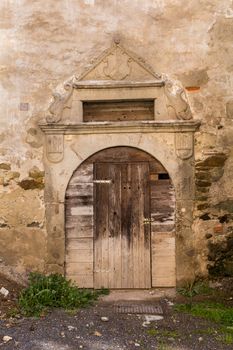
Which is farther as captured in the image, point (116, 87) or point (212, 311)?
point (116, 87)

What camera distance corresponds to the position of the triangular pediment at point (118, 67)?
5.58 metres

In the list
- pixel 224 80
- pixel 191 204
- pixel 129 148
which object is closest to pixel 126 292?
pixel 191 204

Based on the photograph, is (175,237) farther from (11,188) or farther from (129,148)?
(11,188)

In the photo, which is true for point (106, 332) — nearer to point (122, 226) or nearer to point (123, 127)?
point (122, 226)

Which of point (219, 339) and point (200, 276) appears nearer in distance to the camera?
point (219, 339)

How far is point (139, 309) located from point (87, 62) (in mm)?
3329

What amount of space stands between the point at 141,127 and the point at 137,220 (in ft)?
4.17

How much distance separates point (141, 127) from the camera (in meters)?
5.49

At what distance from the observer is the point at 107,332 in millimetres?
4070

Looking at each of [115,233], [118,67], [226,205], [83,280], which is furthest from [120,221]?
[118,67]

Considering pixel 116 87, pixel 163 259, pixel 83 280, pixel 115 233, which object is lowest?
pixel 83 280

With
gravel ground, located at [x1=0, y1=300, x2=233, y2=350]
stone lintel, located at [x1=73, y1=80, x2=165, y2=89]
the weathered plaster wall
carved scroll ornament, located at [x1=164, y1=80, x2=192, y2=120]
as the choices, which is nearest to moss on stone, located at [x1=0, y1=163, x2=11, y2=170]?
the weathered plaster wall

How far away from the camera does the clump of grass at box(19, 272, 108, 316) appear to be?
4629mm

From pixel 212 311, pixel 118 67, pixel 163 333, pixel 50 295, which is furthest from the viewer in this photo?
pixel 118 67
